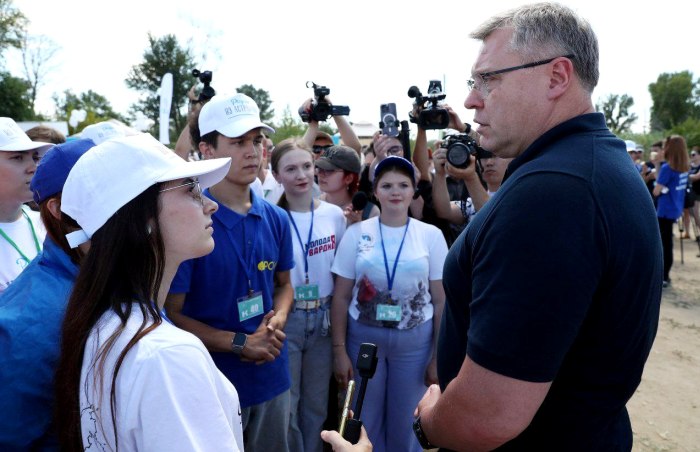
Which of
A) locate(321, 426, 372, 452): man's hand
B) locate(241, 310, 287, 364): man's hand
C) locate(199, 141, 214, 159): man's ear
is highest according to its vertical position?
locate(199, 141, 214, 159): man's ear

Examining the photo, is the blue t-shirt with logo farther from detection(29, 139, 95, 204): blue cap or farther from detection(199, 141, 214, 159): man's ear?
detection(29, 139, 95, 204): blue cap

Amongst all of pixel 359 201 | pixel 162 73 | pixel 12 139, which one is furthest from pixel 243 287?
pixel 162 73

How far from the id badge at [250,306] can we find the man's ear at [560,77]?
1799 millimetres

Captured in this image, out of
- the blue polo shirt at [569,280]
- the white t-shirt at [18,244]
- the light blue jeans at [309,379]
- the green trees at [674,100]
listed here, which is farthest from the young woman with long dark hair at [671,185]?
the green trees at [674,100]

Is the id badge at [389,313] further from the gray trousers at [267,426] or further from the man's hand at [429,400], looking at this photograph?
the man's hand at [429,400]

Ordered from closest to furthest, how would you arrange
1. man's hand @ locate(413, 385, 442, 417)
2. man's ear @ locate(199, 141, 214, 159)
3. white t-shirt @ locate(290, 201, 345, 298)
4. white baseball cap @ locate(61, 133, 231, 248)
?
1. white baseball cap @ locate(61, 133, 231, 248)
2. man's hand @ locate(413, 385, 442, 417)
3. man's ear @ locate(199, 141, 214, 159)
4. white t-shirt @ locate(290, 201, 345, 298)

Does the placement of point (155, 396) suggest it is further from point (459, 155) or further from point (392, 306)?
point (459, 155)

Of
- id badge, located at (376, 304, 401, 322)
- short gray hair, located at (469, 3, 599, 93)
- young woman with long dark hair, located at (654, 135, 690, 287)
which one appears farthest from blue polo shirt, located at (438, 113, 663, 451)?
young woman with long dark hair, located at (654, 135, 690, 287)

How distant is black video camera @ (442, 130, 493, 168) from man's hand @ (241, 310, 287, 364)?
166 cm

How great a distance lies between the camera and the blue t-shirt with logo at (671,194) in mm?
8344

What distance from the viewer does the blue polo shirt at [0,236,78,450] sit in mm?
1322

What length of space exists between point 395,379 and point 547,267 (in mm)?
2309

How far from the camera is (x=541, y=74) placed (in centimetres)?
139

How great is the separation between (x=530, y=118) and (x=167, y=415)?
1.20m
